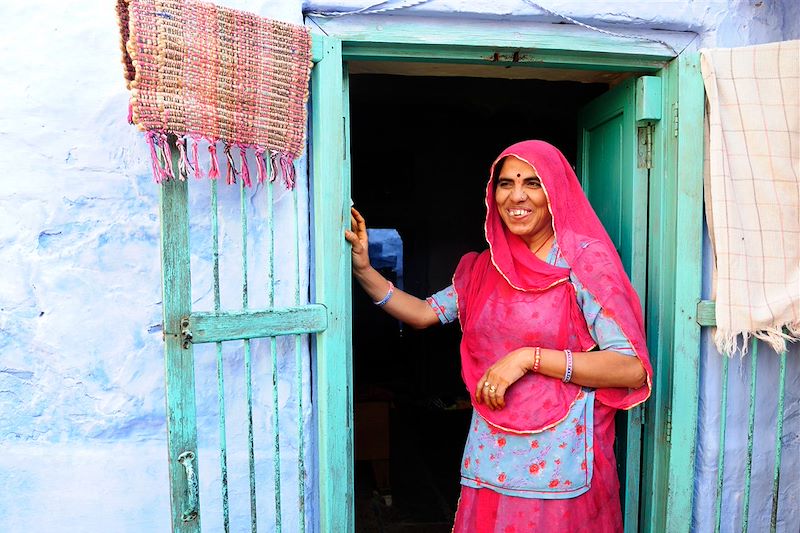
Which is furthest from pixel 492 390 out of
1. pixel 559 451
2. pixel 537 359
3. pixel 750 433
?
pixel 750 433

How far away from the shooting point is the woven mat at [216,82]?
4.96 feet

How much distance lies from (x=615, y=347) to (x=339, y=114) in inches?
42.3

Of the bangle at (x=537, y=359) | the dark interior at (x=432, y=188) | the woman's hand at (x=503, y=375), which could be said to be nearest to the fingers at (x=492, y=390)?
the woman's hand at (x=503, y=375)

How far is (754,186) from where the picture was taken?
80.7 inches

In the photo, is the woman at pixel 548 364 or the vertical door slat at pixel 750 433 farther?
the vertical door slat at pixel 750 433

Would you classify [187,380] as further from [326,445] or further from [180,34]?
[180,34]

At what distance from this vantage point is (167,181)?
1549 mm

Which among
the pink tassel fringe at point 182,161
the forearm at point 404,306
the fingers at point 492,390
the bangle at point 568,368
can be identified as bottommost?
the fingers at point 492,390

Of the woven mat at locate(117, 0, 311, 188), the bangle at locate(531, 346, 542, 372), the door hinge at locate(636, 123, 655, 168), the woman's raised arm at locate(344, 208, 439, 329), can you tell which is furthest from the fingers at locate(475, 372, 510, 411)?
the door hinge at locate(636, 123, 655, 168)

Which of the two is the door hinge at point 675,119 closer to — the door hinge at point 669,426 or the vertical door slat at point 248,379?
the door hinge at point 669,426

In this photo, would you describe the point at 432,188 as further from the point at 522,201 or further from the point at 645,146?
the point at 522,201

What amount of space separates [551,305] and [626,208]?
58cm

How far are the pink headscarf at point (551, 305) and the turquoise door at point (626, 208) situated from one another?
294 mm

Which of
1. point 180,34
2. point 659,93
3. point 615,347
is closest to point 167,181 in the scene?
point 180,34
